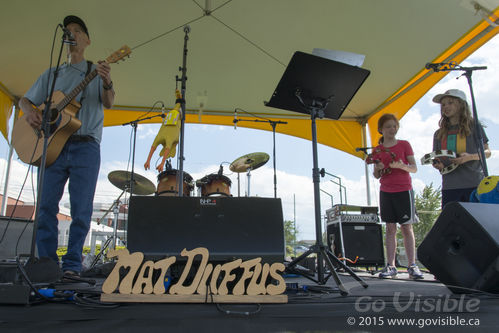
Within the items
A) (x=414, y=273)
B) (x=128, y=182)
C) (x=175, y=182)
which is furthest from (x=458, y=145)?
(x=128, y=182)

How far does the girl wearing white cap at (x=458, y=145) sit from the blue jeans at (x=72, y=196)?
8.42 feet

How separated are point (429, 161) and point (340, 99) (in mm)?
909

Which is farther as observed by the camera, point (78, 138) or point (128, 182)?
point (128, 182)

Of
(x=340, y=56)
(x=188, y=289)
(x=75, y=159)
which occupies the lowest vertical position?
(x=188, y=289)

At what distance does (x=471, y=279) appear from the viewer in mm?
1521

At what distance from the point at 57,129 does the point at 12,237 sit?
4.23 feet

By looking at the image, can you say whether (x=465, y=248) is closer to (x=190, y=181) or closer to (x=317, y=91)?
(x=317, y=91)

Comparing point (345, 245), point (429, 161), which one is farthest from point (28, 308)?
point (345, 245)

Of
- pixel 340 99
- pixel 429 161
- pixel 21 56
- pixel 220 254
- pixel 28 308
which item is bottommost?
pixel 28 308

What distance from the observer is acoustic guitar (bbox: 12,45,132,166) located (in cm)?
212

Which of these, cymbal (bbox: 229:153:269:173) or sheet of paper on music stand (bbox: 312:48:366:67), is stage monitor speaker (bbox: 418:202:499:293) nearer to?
sheet of paper on music stand (bbox: 312:48:366:67)

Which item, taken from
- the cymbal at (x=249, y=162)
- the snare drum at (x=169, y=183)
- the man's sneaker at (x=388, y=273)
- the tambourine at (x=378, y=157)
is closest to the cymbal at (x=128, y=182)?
the snare drum at (x=169, y=183)

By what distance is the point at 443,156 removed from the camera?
8.24 feet

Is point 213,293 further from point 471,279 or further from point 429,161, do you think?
point 429,161
